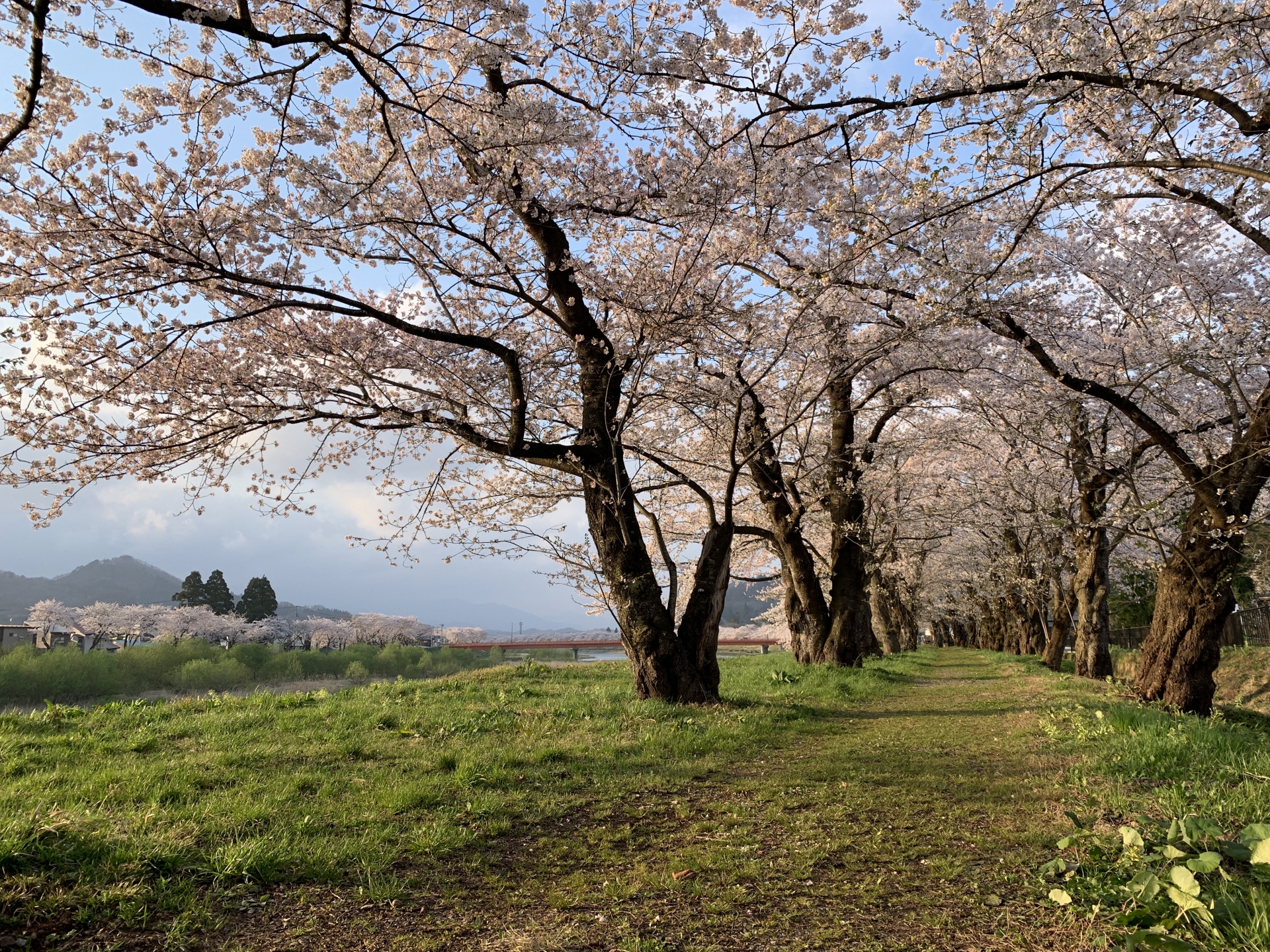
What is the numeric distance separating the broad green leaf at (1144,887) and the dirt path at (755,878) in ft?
1.09

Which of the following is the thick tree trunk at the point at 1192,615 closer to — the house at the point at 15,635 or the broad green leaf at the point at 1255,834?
the broad green leaf at the point at 1255,834

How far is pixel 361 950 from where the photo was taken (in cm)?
312

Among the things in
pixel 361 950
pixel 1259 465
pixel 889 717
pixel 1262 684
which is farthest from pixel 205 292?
pixel 1262 684

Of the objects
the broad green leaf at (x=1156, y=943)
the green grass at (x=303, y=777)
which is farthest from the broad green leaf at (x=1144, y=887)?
the green grass at (x=303, y=777)

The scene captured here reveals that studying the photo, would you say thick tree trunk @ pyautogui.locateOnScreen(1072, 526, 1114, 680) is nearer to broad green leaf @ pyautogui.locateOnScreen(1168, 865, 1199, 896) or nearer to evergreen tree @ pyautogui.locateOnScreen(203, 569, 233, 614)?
broad green leaf @ pyautogui.locateOnScreen(1168, 865, 1199, 896)

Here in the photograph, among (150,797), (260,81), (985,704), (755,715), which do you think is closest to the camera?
(150,797)

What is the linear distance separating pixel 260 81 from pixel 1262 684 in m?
23.6

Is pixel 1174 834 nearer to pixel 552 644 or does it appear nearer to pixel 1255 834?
pixel 1255 834

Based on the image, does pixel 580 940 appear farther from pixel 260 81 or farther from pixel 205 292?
pixel 205 292

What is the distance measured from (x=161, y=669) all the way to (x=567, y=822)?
45093mm

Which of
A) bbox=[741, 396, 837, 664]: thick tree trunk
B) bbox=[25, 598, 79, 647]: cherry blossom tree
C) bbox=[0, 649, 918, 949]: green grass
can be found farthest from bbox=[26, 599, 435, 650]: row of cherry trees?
bbox=[0, 649, 918, 949]: green grass

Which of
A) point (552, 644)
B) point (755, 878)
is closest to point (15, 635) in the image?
point (552, 644)

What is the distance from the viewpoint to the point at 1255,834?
269 centimetres

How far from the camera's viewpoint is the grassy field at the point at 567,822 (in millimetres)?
3283
